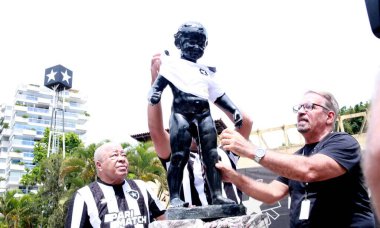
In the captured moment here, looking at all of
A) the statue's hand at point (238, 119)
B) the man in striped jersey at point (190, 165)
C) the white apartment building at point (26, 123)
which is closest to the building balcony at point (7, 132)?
the white apartment building at point (26, 123)

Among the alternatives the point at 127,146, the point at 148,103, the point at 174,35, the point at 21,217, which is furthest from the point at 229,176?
the point at 21,217

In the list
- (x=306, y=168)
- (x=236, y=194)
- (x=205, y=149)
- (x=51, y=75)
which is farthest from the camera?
(x=51, y=75)

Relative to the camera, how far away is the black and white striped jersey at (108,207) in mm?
3164

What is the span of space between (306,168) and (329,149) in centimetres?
23

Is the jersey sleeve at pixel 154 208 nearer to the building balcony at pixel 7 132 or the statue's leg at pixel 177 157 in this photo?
the statue's leg at pixel 177 157

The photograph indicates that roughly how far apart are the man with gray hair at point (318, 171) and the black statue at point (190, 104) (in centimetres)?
15

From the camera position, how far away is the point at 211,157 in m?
2.57

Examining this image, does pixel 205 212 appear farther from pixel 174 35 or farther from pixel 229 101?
pixel 174 35

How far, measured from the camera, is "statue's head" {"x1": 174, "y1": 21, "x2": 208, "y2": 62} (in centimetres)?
274

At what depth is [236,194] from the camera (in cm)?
307

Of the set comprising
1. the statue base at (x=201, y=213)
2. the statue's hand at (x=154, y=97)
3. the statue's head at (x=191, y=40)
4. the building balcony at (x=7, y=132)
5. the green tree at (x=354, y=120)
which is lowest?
the statue base at (x=201, y=213)

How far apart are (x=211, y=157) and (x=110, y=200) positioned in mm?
1041

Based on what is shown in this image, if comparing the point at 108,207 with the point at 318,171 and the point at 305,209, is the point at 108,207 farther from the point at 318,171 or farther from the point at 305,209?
the point at 318,171

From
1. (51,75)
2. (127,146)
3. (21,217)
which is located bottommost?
(21,217)
